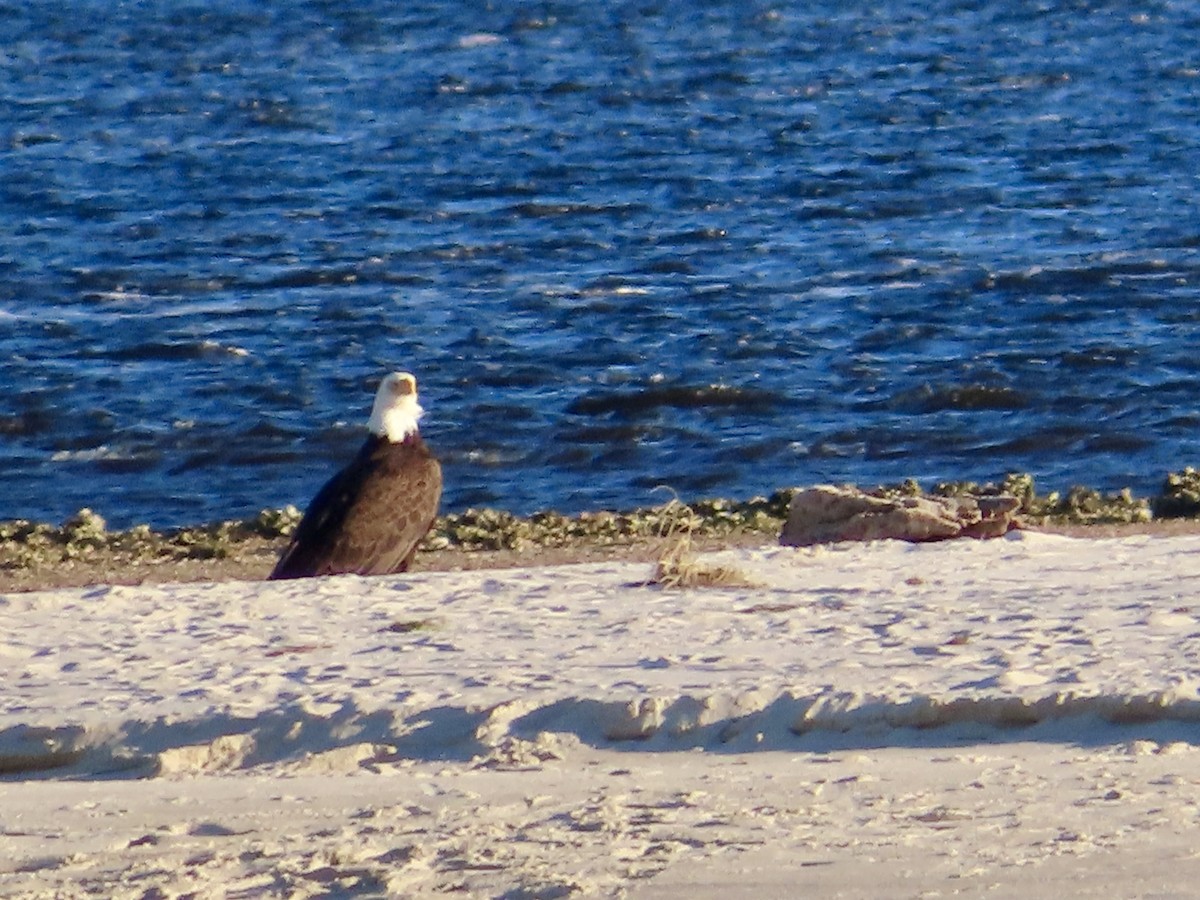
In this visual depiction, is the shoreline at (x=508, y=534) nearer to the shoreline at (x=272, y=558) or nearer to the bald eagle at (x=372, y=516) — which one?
the shoreline at (x=272, y=558)

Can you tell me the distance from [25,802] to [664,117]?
22.7 metres

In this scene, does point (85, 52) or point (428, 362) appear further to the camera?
point (85, 52)

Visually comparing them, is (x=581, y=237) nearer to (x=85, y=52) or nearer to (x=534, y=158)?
(x=534, y=158)

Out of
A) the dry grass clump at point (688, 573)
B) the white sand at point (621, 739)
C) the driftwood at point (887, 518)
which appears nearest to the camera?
the white sand at point (621, 739)

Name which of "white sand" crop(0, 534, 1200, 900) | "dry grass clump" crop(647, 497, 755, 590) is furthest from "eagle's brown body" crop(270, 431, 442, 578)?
"dry grass clump" crop(647, 497, 755, 590)

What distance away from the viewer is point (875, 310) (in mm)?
17438

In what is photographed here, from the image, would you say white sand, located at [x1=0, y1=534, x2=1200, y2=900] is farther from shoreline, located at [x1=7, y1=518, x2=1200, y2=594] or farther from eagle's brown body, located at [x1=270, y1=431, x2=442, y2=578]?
shoreline, located at [x1=7, y1=518, x2=1200, y2=594]

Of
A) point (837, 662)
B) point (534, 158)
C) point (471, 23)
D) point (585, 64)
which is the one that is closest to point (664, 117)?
point (534, 158)

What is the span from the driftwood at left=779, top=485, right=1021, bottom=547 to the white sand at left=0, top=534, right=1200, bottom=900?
1.44 metres

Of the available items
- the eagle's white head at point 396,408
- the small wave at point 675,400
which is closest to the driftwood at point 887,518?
the eagle's white head at point 396,408

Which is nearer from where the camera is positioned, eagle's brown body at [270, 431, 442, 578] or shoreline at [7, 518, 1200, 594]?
eagle's brown body at [270, 431, 442, 578]

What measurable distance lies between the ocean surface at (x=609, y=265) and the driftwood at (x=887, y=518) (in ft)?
10.6

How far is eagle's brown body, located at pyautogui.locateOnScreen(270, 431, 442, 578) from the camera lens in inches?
376

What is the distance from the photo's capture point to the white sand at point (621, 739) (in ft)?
16.5
